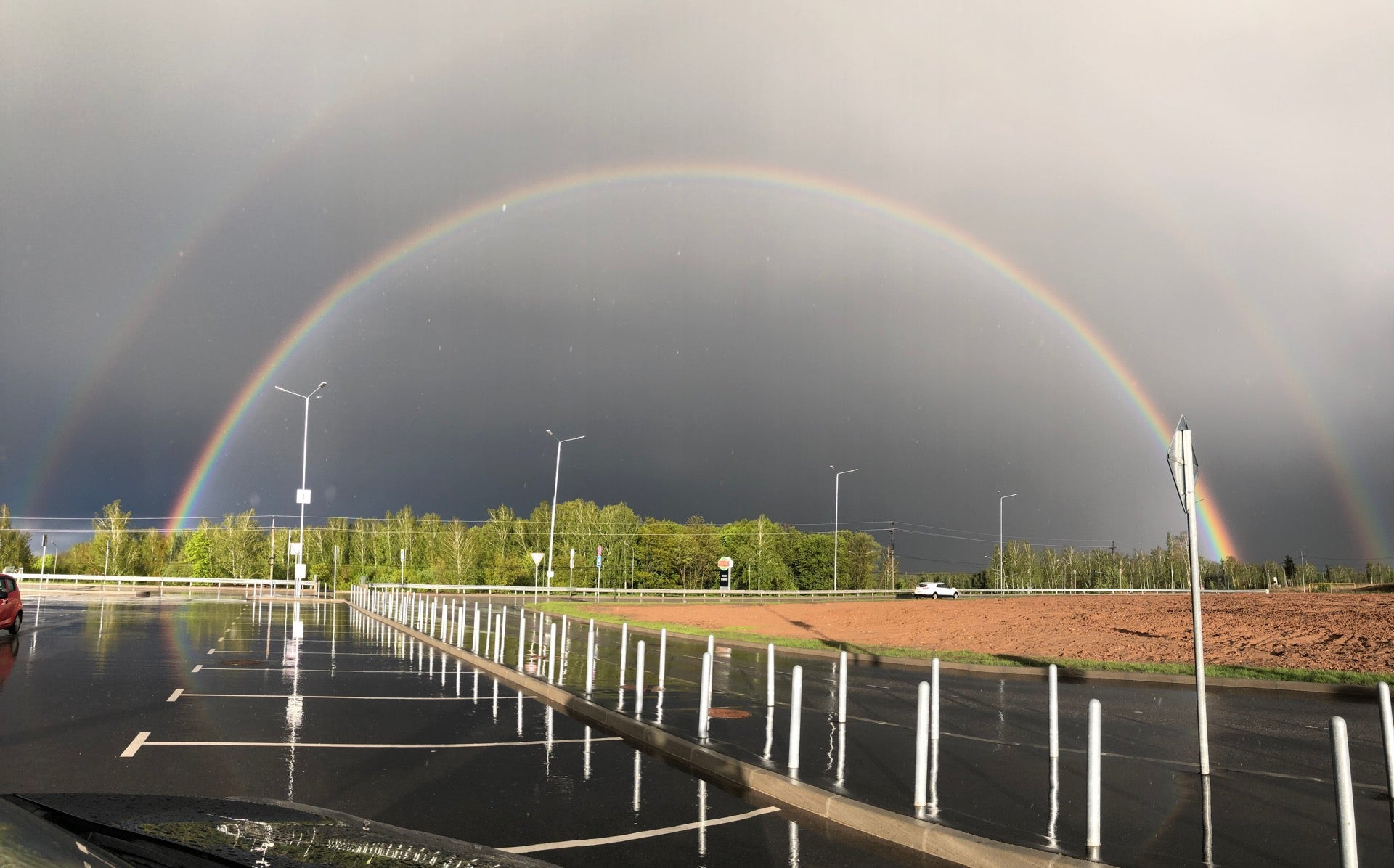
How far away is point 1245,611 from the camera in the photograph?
32562 mm

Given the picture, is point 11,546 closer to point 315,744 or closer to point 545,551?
point 545,551

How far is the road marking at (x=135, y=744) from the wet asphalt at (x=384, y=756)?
0.07 ft

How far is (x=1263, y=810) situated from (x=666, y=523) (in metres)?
127

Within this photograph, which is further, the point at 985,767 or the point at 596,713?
the point at 596,713

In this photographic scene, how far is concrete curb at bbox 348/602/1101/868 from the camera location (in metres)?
6.84

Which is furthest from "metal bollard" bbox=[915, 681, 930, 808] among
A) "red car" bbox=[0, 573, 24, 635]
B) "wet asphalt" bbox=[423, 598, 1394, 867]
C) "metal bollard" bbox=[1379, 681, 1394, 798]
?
"red car" bbox=[0, 573, 24, 635]

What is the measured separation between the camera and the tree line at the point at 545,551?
337ft

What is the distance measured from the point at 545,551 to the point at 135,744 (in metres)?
105

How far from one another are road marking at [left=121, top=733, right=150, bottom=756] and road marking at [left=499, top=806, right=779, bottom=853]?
530 cm

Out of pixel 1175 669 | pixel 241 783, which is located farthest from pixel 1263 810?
pixel 1175 669

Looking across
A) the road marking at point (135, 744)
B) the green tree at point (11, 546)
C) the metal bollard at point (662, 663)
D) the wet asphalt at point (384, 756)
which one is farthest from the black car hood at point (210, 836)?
the green tree at point (11, 546)

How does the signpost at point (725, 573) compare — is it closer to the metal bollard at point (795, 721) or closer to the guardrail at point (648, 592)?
the guardrail at point (648, 592)

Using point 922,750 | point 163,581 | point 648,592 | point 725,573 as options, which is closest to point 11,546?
point 163,581

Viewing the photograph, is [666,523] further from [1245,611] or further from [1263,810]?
[1263,810]
